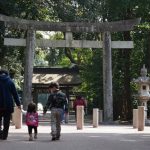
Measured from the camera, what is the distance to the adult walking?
37.7ft

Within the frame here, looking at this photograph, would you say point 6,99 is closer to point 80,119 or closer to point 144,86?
point 80,119

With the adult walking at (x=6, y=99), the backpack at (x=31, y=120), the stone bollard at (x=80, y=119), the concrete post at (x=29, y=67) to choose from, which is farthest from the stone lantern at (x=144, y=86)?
the adult walking at (x=6, y=99)

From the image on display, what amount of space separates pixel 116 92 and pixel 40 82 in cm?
1306

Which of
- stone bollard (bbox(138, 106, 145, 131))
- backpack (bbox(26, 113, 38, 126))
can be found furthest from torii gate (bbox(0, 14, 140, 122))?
backpack (bbox(26, 113, 38, 126))

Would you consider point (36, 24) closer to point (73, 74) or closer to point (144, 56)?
point (144, 56)

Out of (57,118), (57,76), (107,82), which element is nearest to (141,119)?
(57,118)

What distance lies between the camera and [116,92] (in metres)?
33.9

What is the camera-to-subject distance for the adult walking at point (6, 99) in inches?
452

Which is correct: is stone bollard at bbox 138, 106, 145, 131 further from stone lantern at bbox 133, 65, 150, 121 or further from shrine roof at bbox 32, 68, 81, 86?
shrine roof at bbox 32, 68, 81, 86

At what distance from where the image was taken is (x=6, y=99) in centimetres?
1154

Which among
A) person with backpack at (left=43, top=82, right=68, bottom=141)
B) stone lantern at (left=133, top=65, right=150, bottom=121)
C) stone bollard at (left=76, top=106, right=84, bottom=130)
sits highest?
stone lantern at (left=133, top=65, right=150, bottom=121)

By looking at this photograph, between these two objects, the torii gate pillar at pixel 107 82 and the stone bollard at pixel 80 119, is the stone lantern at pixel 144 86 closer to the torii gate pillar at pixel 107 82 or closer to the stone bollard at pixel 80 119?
the torii gate pillar at pixel 107 82

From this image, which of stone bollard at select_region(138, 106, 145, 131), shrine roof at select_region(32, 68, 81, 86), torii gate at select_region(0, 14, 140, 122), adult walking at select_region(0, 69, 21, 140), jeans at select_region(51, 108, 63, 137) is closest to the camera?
adult walking at select_region(0, 69, 21, 140)

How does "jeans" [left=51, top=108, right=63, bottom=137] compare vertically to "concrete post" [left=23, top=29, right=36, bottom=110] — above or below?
below
